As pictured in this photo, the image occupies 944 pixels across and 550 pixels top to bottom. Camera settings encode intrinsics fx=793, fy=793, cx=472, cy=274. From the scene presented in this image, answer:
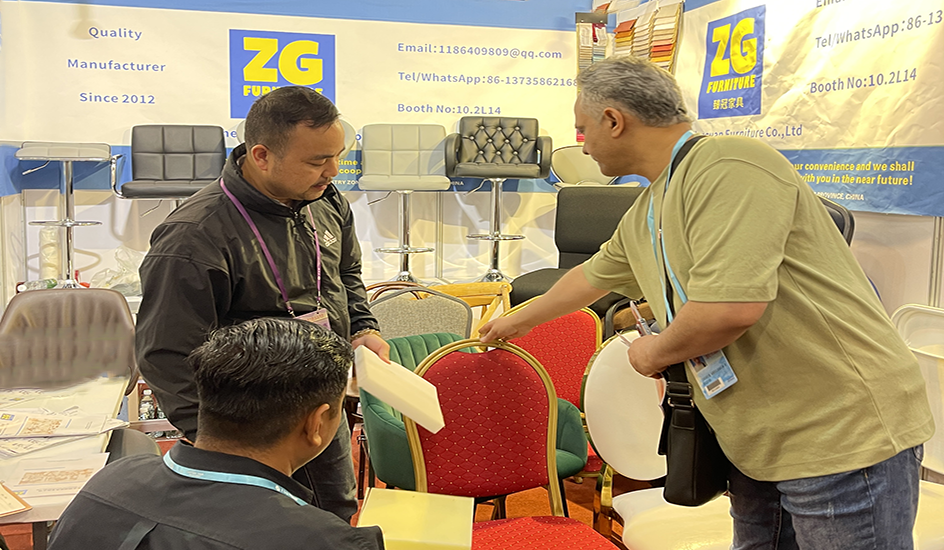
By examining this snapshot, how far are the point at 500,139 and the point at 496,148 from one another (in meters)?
0.08

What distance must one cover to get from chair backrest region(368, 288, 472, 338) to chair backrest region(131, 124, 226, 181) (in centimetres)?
295

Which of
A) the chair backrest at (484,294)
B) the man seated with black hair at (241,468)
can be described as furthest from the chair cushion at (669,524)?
the chair backrest at (484,294)

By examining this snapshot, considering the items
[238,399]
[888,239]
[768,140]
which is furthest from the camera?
[768,140]

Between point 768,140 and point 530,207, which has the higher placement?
point 768,140

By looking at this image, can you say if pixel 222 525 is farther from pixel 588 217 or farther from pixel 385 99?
pixel 385 99

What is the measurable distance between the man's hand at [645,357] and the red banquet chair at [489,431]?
0.65 meters

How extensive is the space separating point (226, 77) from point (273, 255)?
507 cm

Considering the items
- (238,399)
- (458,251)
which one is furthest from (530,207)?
(238,399)

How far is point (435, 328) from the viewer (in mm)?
3383

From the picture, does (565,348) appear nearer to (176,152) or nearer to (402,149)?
(402,149)

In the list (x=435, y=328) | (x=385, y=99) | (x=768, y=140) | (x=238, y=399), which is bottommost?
(x=435, y=328)

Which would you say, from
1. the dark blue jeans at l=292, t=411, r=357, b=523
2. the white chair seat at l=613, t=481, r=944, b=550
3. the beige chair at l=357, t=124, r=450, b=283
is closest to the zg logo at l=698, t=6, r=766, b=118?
the beige chair at l=357, t=124, r=450, b=283

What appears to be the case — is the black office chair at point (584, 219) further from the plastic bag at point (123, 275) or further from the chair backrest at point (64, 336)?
the plastic bag at point (123, 275)

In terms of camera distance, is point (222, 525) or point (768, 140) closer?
point (222, 525)
